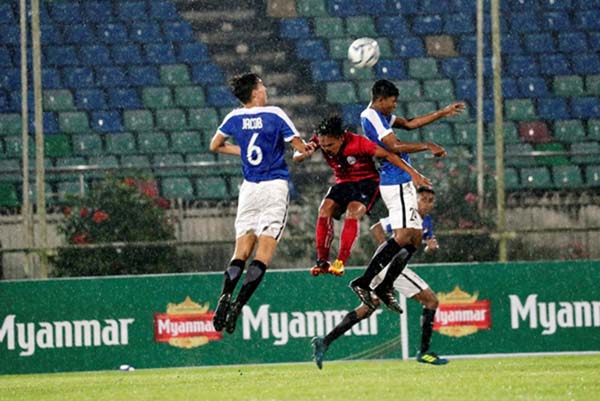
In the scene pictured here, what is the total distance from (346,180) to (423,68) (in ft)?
48.8

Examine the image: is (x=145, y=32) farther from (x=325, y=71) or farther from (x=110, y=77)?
(x=325, y=71)

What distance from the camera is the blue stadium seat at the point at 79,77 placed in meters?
26.5

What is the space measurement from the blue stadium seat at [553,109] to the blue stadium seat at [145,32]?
7.51m

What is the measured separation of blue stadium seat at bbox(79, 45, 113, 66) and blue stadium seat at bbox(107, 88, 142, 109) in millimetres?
849

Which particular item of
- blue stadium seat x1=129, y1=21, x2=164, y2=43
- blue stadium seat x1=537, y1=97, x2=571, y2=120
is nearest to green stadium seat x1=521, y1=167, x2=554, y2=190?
blue stadium seat x1=537, y1=97, x2=571, y2=120

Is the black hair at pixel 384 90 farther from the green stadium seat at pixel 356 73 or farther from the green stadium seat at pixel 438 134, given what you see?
the green stadium seat at pixel 356 73

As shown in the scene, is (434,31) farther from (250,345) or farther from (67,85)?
(250,345)

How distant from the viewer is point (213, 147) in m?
11.3

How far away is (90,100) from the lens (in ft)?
85.4

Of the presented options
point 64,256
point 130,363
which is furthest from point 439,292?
point 64,256

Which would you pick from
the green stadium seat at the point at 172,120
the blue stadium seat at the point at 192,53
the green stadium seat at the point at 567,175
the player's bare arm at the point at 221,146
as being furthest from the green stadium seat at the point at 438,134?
the player's bare arm at the point at 221,146

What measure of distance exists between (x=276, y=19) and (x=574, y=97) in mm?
6081

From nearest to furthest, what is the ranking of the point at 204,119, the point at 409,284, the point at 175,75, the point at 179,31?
the point at 409,284, the point at 204,119, the point at 175,75, the point at 179,31

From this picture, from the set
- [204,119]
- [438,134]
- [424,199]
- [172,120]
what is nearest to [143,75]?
[172,120]
